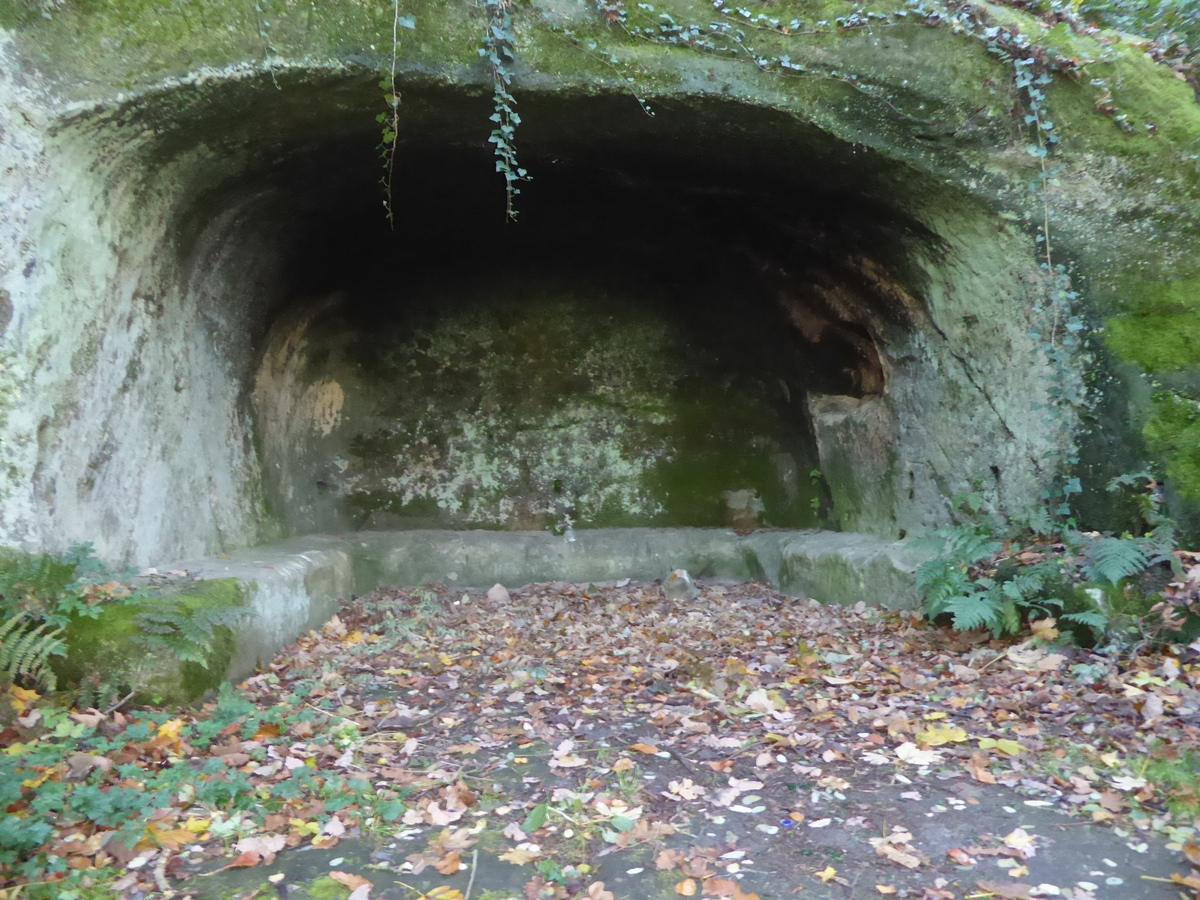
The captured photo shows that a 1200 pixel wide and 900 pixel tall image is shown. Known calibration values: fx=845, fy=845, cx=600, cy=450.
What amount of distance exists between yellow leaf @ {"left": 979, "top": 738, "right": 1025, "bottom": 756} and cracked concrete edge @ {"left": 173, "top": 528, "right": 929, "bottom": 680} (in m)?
2.13

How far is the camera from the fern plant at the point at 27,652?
3428 mm

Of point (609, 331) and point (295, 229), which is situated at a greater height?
A: point (295, 229)

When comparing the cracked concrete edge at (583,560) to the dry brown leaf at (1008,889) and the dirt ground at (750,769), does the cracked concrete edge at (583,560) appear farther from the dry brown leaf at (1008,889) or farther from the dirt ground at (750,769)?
the dry brown leaf at (1008,889)

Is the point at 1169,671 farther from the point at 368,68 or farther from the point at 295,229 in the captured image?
the point at 295,229

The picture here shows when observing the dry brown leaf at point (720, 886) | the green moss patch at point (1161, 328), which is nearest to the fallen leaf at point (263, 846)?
the dry brown leaf at point (720, 886)

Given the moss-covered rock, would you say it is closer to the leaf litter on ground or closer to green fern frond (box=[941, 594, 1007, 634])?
the leaf litter on ground

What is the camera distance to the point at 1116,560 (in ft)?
13.4

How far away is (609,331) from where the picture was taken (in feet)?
26.2

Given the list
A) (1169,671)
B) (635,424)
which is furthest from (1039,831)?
(635,424)

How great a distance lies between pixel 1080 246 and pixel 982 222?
0.54 meters

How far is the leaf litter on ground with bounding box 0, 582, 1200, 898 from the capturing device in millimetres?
2682

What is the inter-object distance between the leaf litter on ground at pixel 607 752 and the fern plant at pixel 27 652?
150 millimetres

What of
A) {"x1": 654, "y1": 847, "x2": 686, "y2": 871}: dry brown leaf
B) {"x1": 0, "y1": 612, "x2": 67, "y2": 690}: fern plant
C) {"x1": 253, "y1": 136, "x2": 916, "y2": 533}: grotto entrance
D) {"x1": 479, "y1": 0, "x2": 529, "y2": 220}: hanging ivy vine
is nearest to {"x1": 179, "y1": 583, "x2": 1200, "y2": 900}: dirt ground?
{"x1": 654, "y1": 847, "x2": 686, "y2": 871}: dry brown leaf

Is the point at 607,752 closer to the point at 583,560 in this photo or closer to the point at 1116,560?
the point at 1116,560
